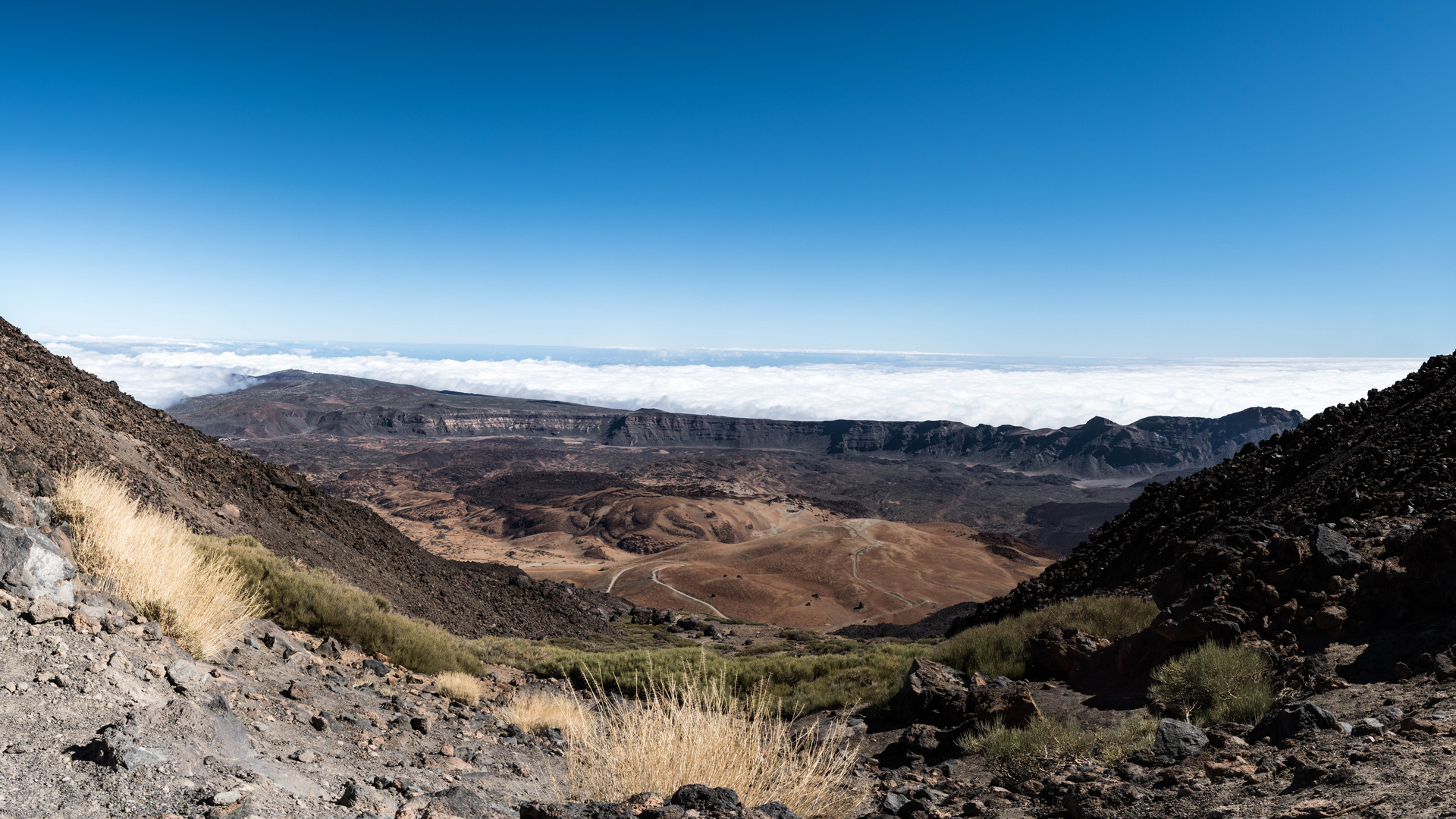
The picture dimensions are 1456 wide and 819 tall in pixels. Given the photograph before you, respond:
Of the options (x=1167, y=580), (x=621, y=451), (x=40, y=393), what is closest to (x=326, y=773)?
(x=1167, y=580)

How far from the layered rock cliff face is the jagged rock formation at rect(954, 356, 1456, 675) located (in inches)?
6675

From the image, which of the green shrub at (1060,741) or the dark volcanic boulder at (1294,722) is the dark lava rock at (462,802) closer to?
the green shrub at (1060,741)

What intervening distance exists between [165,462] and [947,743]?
19.2 metres

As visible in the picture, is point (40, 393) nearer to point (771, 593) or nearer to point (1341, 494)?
point (1341, 494)

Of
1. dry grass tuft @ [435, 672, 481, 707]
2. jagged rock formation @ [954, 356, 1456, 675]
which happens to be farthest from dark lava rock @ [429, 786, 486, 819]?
jagged rock formation @ [954, 356, 1456, 675]

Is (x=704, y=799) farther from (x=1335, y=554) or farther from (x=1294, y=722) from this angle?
(x=1335, y=554)

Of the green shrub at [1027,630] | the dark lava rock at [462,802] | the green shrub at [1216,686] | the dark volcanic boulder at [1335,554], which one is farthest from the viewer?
the green shrub at [1027,630]

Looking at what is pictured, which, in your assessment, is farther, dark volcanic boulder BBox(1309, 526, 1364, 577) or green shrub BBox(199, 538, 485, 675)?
green shrub BBox(199, 538, 485, 675)

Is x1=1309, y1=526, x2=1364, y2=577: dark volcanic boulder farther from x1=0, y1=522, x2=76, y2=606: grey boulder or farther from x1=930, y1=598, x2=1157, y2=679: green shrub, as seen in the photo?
x1=0, y1=522, x2=76, y2=606: grey boulder

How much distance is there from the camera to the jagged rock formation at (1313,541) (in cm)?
686

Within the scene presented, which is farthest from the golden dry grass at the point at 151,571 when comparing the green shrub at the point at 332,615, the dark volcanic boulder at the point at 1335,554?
the dark volcanic boulder at the point at 1335,554

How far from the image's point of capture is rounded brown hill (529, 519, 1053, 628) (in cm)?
4728

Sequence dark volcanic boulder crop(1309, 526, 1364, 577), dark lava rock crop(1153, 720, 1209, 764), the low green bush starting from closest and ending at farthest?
dark lava rock crop(1153, 720, 1209, 764) < dark volcanic boulder crop(1309, 526, 1364, 577) < the low green bush

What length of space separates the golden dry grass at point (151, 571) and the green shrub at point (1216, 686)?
8.97m
